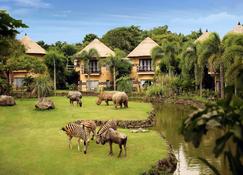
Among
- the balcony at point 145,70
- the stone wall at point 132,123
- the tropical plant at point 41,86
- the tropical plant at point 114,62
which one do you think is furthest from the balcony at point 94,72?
the stone wall at point 132,123

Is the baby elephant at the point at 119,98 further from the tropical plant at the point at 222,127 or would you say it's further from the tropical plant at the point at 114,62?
the tropical plant at the point at 222,127

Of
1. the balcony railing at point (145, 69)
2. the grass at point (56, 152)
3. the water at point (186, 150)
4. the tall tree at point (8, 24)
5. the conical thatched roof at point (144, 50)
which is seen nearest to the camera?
the tall tree at point (8, 24)

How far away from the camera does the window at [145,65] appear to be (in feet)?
163

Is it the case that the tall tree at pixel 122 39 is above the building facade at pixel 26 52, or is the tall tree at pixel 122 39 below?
above

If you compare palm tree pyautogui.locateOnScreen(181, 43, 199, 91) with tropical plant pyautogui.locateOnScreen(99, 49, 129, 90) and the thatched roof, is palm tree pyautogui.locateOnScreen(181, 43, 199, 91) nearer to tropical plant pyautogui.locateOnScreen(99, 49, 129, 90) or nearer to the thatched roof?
tropical plant pyautogui.locateOnScreen(99, 49, 129, 90)

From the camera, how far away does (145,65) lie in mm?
49938

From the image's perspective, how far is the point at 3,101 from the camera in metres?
29.1

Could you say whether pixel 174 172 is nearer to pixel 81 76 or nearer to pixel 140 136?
pixel 140 136

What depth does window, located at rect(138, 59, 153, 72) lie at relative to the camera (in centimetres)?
4975

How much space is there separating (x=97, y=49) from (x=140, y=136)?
32.6 meters

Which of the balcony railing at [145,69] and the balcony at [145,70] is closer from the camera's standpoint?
the balcony at [145,70]

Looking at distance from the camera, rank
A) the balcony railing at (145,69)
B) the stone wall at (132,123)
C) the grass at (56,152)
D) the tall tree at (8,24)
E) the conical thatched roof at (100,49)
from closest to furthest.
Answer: the tall tree at (8,24) < the grass at (56,152) < the stone wall at (132,123) < the conical thatched roof at (100,49) < the balcony railing at (145,69)

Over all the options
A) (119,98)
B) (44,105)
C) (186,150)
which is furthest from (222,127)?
(119,98)

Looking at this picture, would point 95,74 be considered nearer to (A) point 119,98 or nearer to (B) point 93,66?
(B) point 93,66
